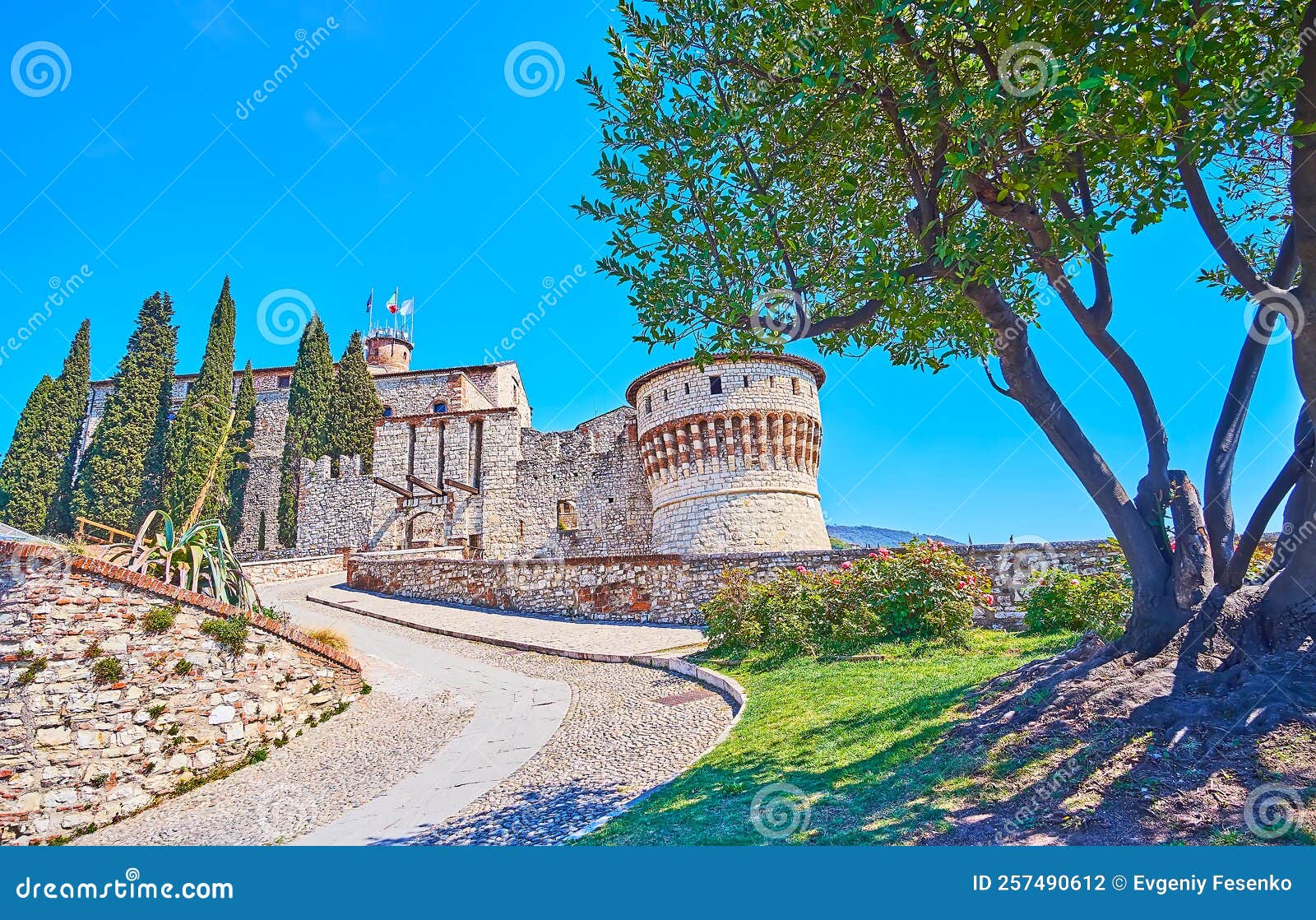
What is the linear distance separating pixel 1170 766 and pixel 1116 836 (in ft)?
2.62

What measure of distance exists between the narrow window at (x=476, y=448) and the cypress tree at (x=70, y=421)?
1904 centimetres

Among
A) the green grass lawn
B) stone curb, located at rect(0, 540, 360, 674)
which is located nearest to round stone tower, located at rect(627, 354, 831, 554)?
the green grass lawn

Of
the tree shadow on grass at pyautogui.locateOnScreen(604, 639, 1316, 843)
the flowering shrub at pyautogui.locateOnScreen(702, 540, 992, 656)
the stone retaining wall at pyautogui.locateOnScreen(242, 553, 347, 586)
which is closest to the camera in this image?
the tree shadow on grass at pyautogui.locateOnScreen(604, 639, 1316, 843)

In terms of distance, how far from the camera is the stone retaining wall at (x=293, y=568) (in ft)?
69.5

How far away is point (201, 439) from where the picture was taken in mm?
32062

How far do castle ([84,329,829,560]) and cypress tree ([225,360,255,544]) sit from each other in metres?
0.49

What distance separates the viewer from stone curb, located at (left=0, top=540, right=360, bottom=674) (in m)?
7.42

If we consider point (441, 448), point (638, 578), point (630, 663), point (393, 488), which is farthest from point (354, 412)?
point (630, 663)

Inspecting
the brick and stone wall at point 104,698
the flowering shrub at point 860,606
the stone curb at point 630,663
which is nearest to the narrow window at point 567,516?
the stone curb at point 630,663

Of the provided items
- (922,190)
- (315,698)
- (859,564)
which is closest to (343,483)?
(315,698)

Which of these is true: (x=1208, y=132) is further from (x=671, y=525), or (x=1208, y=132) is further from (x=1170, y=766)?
(x=671, y=525)

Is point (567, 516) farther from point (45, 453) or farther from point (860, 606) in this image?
point (45, 453)

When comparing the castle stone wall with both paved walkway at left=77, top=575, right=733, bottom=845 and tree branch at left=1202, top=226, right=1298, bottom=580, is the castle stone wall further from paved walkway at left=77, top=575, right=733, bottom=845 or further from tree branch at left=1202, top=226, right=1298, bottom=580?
tree branch at left=1202, top=226, right=1298, bottom=580

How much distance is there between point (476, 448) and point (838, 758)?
2826cm
